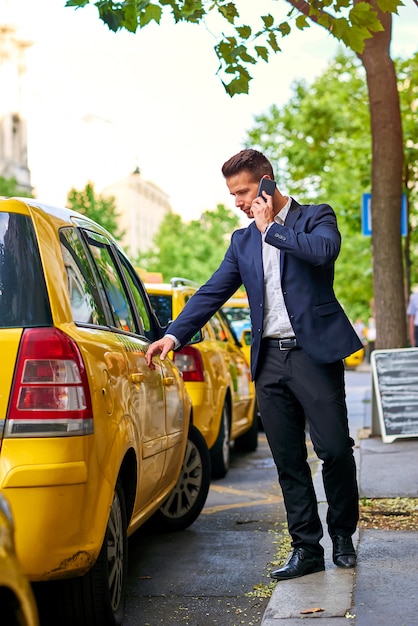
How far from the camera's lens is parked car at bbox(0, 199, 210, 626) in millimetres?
3883

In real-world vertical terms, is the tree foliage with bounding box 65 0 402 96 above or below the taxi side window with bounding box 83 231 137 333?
above

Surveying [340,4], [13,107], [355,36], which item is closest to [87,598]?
[355,36]

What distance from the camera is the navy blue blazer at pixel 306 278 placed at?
4.95 metres

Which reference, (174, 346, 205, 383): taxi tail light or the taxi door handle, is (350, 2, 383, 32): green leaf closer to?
(174, 346, 205, 383): taxi tail light

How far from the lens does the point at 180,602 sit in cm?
519

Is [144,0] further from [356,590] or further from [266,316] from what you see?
[356,590]

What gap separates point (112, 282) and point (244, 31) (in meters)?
3.01

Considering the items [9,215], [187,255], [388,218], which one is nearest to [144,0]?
[9,215]

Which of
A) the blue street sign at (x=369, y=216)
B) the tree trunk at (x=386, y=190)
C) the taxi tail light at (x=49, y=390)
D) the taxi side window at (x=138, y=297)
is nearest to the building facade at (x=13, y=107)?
the blue street sign at (x=369, y=216)

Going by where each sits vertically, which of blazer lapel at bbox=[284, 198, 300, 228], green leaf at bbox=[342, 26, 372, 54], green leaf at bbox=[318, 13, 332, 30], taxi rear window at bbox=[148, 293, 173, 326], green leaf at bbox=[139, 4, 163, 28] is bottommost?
taxi rear window at bbox=[148, 293, 173, 326]

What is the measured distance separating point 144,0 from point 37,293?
11.9 ft

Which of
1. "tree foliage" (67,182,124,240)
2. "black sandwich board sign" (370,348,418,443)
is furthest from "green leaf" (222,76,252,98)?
"tree foliage" (67,182,124,240)

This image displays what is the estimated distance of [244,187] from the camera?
A: 16.9ft

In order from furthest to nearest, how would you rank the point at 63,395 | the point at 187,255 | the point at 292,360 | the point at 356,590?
the point at 187,255
the point at 292,360
the point at 356,590
the point at 63,395
